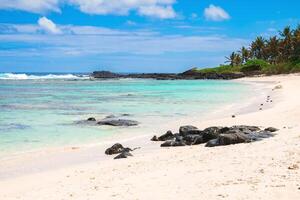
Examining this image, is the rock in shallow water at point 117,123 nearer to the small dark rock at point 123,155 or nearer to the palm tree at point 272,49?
the small dark rock at point 123,155

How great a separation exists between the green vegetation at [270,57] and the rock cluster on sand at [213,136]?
246ft

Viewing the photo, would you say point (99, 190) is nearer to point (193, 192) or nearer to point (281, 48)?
point (193, 192)

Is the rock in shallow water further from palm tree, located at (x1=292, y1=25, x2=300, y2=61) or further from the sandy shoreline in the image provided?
palm tree, located at (x1=292, y1=25, x2=300, y2=61)

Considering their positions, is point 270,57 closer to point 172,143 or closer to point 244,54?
point 244,54

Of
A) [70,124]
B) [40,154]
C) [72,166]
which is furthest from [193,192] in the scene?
[70,124]

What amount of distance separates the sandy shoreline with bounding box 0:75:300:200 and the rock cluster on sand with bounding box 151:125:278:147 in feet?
1.61

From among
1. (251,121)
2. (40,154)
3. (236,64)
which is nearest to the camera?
(40,154)

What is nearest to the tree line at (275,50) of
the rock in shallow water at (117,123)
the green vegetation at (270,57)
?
the green vegetation at (270,57)

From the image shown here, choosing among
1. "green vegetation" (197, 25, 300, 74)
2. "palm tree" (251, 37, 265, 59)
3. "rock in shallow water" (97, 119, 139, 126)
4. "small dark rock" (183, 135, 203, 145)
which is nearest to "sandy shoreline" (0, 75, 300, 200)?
"small dark rock" (183, 135, 203, 145)

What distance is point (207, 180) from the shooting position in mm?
8484

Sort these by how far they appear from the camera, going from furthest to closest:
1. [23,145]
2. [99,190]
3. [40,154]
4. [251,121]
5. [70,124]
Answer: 1. [70,124]
2. [251,121]
3. [23,145]
4. [40,154]
5. [99,190]

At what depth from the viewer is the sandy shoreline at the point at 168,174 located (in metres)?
7.84

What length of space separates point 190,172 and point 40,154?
5879 mm

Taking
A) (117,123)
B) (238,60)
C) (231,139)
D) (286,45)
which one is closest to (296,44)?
(286,45)
